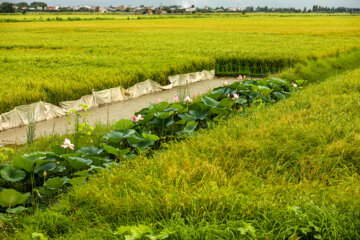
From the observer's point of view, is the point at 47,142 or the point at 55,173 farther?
the point at 47,142

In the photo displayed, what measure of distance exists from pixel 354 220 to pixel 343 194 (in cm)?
36

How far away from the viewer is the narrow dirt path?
18.3 feet

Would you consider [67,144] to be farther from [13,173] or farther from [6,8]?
[6,8]

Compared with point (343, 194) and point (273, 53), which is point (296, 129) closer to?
point (343, 194)

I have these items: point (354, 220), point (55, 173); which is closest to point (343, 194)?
point (354, 220)

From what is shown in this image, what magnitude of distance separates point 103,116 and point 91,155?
126 inches

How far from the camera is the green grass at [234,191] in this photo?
2357mm

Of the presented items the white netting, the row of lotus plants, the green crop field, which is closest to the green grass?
the green crop field

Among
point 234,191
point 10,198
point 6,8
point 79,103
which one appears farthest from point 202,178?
point 6,8

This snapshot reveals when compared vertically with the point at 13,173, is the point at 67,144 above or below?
above

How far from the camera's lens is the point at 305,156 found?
3471mm

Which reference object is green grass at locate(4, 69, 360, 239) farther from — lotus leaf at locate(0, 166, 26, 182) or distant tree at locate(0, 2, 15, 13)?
distant tree at locate(0, 2, 15, 13)

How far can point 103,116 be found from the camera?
684 cm

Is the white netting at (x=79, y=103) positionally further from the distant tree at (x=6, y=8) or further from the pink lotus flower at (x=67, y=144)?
the distant tree at (x=6, y=8)
